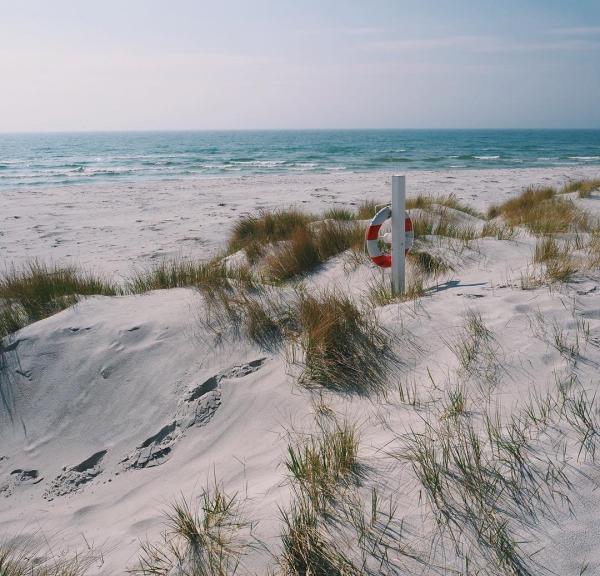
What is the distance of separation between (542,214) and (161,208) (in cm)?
853

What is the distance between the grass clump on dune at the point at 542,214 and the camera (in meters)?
6.02

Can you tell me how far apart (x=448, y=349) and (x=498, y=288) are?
1057 mm

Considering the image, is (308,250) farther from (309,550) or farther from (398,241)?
(309,550)

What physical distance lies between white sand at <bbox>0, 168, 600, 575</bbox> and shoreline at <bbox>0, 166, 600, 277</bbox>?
3.01m

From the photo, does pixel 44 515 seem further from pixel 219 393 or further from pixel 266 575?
pixel 266 575

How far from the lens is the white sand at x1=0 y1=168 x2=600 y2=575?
2150 mm

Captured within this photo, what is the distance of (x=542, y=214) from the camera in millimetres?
7020

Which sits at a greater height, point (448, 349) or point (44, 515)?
point (448, 349)

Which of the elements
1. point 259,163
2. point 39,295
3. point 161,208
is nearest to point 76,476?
point 39,295

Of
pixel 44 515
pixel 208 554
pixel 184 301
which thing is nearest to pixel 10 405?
pixel 44 515

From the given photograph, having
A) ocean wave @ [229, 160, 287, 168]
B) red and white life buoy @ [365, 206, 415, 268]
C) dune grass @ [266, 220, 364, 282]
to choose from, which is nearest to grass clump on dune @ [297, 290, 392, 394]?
red and white life buoy @ [365, 206, 415, 268]

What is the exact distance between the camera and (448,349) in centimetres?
310

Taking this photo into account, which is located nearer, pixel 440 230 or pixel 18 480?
pixel 18 480

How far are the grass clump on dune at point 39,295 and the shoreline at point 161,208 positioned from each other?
179cm
